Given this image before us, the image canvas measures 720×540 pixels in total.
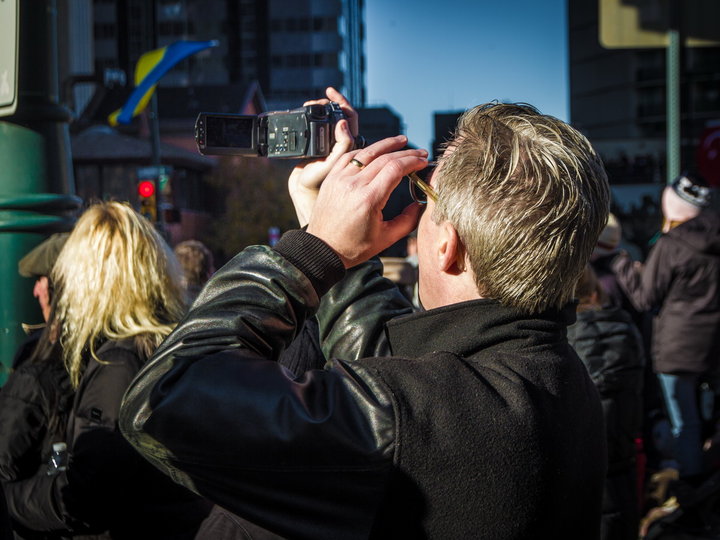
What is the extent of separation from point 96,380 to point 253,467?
1373 millimetres

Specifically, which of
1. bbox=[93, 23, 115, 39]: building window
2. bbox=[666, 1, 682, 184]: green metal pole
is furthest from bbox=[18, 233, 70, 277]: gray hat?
bbox=[93, 23, 115, 39]: building window

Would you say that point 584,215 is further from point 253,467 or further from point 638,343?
point 638,343

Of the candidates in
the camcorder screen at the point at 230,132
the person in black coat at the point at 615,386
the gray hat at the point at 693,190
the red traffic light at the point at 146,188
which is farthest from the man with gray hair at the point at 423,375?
the red traffic light at the point at 146,188

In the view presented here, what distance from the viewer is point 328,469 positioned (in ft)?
4.41

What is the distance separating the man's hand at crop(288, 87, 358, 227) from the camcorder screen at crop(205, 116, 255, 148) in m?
0.12

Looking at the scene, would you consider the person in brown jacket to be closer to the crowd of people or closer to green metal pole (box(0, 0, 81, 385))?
green metal pole (box(0, 0, 81, 385))

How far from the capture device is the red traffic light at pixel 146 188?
1831 cm

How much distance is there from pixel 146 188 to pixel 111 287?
16.2m

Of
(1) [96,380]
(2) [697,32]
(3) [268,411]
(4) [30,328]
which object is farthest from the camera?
(2) [697,32]

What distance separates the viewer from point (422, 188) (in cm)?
157

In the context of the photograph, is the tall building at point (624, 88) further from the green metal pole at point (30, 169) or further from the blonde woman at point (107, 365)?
the blonde woman at point (107, 365)

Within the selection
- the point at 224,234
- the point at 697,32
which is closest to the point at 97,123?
the point at 224,234

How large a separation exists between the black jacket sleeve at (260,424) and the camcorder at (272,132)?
0.35m

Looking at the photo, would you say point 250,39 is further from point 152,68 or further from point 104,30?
point 152,68
